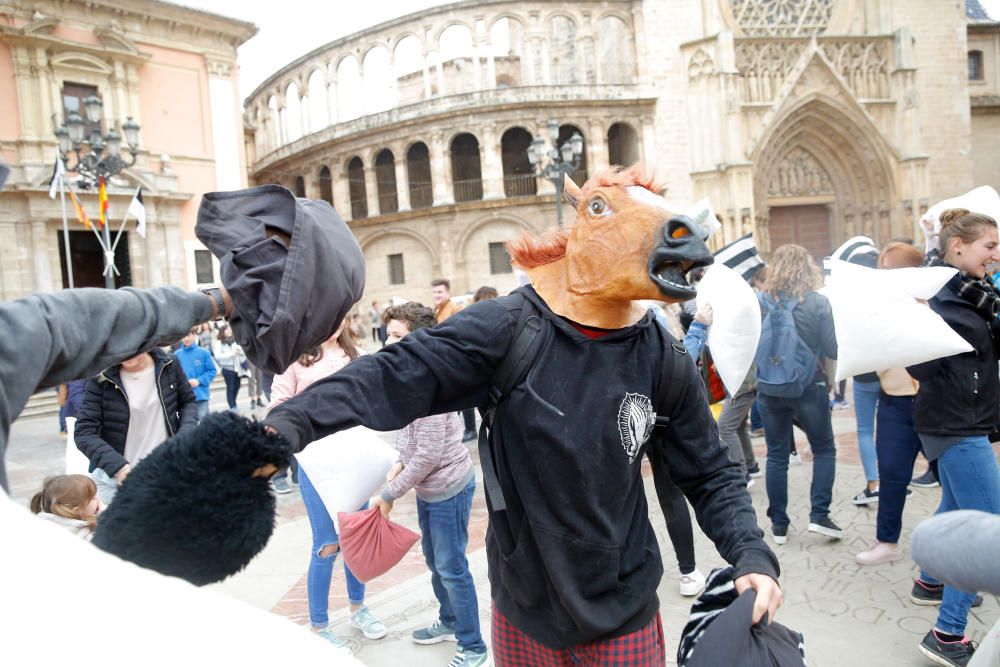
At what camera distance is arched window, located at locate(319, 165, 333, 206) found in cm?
3302

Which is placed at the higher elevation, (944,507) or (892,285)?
(892,285)

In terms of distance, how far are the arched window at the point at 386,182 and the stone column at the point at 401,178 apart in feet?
6.21

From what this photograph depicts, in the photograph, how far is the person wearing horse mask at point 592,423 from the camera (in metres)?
1.79

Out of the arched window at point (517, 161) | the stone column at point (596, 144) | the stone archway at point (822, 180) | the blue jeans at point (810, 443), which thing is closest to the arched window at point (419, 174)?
the arched window at point (517, 161)

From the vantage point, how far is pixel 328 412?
1404 mm

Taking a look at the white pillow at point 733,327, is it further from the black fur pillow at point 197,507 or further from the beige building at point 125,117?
the beige building at point 125,117

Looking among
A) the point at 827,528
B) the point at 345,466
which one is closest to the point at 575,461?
the point at 345,466

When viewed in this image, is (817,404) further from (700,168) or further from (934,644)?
(700,168)

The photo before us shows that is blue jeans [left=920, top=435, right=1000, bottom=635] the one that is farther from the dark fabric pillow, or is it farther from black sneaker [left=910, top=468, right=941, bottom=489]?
the dark fabric pillow

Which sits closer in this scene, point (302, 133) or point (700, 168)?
point (700, 168)

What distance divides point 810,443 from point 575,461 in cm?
382

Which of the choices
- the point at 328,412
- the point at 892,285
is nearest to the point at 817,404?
the point at 892,285

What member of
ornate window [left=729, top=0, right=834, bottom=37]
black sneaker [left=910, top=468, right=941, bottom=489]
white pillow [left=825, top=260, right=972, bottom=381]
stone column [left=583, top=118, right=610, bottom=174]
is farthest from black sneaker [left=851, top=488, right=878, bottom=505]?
ornate window [left=729, top=0, right=834, bottom=37]

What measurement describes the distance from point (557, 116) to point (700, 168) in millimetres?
6380
